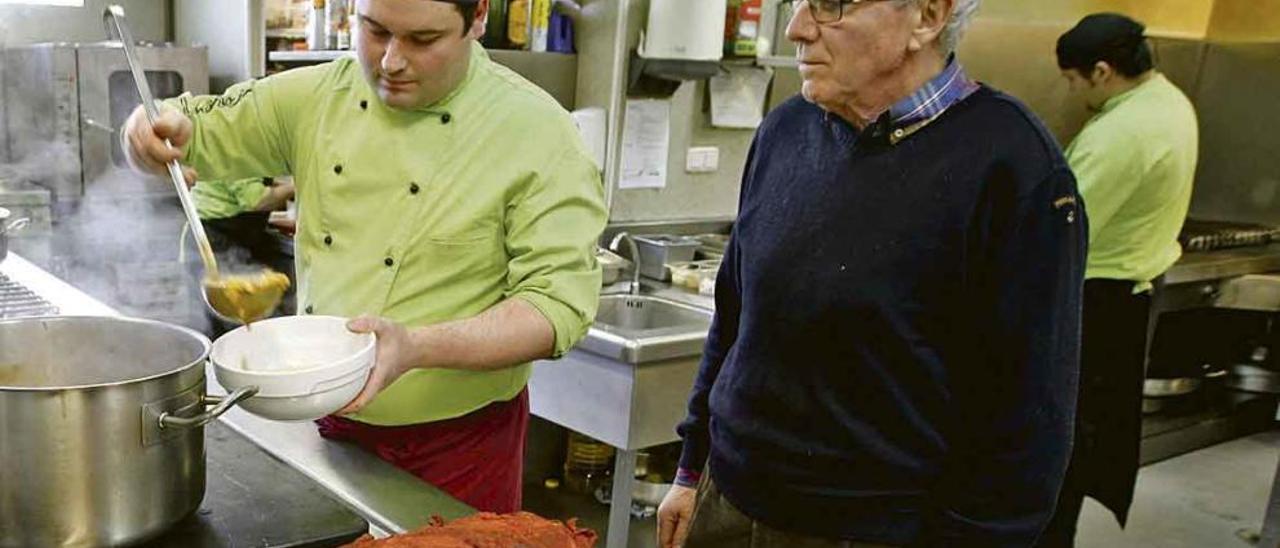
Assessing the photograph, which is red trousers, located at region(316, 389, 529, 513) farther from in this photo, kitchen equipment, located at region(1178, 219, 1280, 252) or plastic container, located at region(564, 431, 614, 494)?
kitchen equipment, located at region(1178, 219, 1280, 252)

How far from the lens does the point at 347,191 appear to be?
167cm

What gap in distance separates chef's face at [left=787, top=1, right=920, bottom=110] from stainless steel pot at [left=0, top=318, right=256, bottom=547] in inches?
33.3

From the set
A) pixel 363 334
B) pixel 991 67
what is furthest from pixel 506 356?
pixel 991 67

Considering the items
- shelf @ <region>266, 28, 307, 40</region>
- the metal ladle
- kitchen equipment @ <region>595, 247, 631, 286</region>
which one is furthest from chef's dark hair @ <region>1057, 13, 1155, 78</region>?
the metal ladle

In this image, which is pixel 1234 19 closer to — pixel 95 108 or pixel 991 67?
pixel 991 67

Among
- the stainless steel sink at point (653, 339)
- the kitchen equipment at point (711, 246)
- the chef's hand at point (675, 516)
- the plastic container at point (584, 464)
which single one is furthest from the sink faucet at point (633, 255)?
the chef's hand at point (675, 516)

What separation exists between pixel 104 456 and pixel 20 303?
1090 mm

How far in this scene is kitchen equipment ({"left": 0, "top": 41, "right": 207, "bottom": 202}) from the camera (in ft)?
11.0

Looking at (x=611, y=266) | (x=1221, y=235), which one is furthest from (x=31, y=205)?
(x=1221, y=235)

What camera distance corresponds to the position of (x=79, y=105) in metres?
3.37

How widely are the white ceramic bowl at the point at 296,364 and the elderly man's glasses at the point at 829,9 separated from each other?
72 cm

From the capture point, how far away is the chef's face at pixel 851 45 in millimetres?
1379

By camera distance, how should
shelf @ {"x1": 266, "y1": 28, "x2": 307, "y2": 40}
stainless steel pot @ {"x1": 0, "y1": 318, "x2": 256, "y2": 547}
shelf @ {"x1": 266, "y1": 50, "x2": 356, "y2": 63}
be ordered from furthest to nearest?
shelf @ {"x1": 266, "y1": 28, "x2": 307, "y2": 40} < shelf @ {"x1": 266, "y1": 50, "x2": 356, "y2": 63} < stainless steel pot @ {"x1": 0, "y1": 318, "x2": 256, "y2": 547}

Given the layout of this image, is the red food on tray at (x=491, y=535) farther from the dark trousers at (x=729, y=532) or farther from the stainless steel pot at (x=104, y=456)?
the dark trousers at (x=729, y=532)
